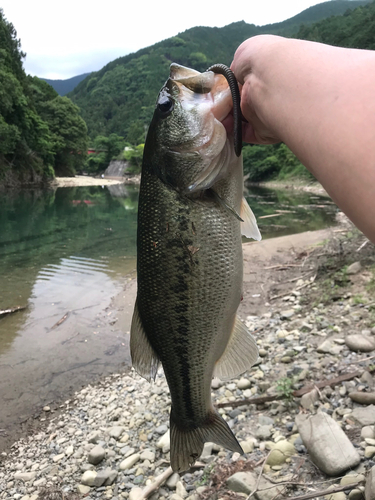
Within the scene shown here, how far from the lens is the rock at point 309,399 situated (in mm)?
3652

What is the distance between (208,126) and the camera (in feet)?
5.94

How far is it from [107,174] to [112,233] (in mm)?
89621

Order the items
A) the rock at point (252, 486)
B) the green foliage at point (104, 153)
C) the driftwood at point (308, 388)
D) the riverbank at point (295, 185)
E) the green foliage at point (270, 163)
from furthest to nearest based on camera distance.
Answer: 1. the green foliage at point (104, 153)
2. the green foliage at point (270, 163)
3. the riverbank at point (295, 185)
4. the driftwood at point (308, 388)
5. the rock at point (252, 486)


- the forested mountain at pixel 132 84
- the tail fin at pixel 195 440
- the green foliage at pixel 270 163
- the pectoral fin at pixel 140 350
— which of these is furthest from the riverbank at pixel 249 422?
the forested mountain at pixel 132 84

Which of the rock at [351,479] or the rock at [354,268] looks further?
the rock at [354,268]

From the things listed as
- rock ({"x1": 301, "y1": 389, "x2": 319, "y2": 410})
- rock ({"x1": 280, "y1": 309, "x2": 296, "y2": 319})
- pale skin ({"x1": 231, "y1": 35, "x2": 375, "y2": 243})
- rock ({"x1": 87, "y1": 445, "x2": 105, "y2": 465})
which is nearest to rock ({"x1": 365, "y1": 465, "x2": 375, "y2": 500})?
rock ({"x1": 301, "y1": 389, "x2": 319, "y2": 410})

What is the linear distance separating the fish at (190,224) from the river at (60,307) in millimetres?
4262

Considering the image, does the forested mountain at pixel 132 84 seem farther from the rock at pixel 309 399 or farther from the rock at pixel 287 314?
the rock at pixel 309 399

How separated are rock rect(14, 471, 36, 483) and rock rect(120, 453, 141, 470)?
112 centimetres

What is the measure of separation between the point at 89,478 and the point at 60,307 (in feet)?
20.5

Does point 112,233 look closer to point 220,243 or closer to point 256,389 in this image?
point 256,389

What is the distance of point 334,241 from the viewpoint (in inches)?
340

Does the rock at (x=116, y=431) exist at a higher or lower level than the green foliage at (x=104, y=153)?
lower

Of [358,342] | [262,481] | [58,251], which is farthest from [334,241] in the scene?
[58,251]
